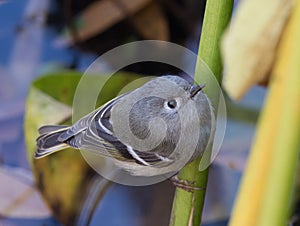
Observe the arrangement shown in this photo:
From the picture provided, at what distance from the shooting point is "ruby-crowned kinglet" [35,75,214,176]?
769 mm

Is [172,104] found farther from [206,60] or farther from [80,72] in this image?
[80,72]

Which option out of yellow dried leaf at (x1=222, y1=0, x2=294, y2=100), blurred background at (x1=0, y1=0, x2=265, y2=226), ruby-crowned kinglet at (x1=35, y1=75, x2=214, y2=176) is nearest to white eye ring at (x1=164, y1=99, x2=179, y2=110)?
ruby-crowned kinglet at (x1=35, y1=75, x2=214, y2=176)

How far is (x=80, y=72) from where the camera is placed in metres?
1.27

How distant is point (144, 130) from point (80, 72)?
1.54ft

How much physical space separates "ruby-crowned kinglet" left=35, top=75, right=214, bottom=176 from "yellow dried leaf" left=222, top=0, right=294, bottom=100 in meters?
0.42

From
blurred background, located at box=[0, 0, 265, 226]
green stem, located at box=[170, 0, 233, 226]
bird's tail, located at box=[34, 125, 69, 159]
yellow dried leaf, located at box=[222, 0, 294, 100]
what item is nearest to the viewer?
yellow dried leaf, located at box=[222, 0, 294, 100]

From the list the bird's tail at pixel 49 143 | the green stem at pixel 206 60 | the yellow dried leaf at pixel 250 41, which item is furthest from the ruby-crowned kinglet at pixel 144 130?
the yellow dried leaf at pixel 250 41

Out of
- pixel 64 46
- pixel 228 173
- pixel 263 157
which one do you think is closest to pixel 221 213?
pixel 228 173

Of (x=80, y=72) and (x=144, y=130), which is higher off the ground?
(x=80, y=72)

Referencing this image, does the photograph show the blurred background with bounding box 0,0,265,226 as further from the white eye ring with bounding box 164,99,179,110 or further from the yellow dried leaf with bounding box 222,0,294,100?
the yellow dried leaf with bounding box 222,0,294,100

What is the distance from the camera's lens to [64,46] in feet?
4.88

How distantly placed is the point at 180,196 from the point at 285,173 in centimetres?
27

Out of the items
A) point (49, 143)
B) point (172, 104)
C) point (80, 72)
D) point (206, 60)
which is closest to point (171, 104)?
point (172, 104)

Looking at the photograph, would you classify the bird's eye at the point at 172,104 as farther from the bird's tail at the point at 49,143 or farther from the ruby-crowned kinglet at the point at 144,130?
the bird's tail at the point at 49,143
